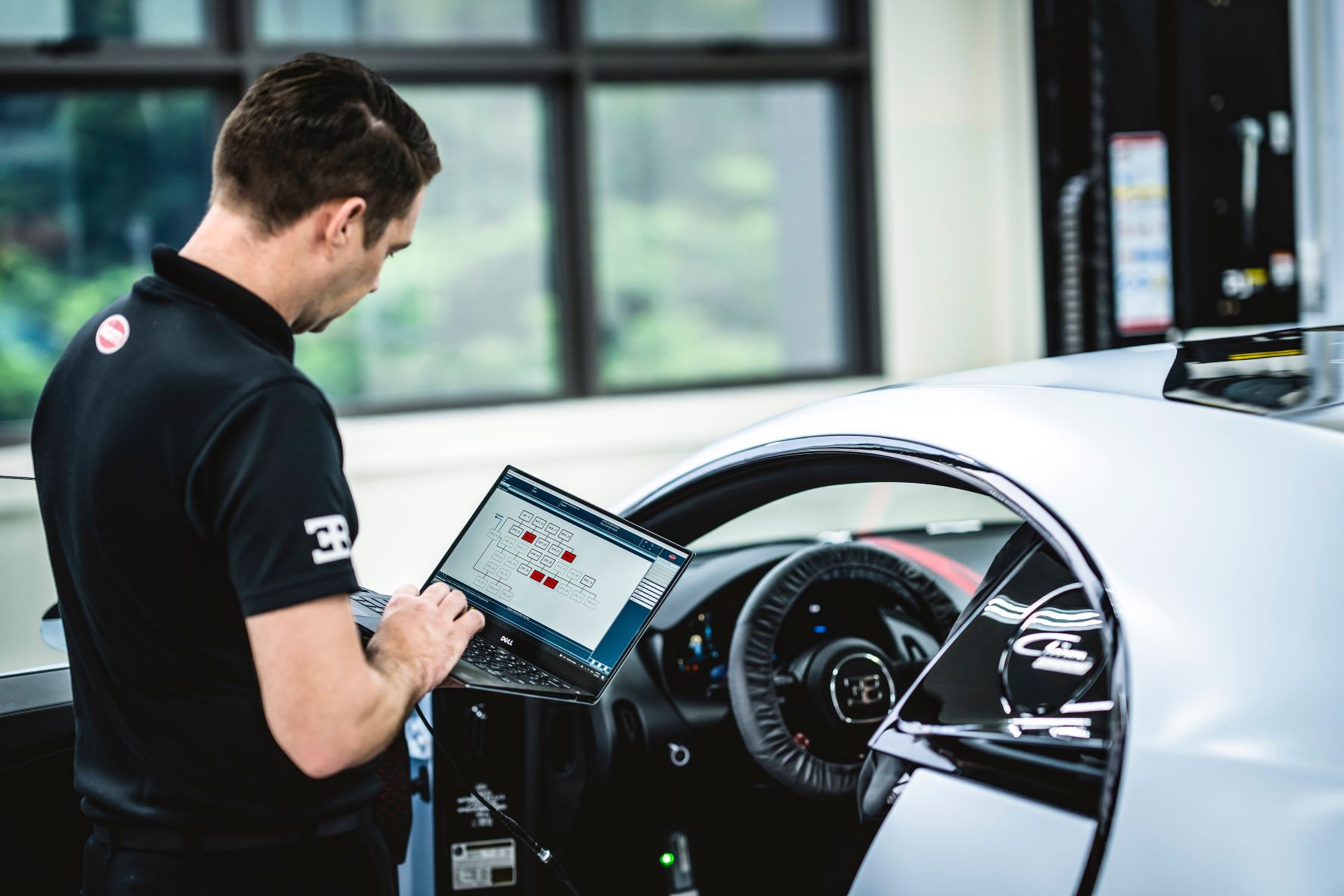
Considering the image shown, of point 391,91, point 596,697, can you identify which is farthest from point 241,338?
point 596,697

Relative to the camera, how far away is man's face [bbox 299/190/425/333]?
1330 millimetres

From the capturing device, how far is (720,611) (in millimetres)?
2119

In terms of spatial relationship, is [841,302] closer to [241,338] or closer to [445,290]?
[445,290]

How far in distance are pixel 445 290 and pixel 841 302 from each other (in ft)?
6.01

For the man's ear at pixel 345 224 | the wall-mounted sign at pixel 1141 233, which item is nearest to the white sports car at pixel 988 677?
the man's ear at pixel 345 224

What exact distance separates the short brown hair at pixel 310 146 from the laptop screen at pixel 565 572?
0.45 meters

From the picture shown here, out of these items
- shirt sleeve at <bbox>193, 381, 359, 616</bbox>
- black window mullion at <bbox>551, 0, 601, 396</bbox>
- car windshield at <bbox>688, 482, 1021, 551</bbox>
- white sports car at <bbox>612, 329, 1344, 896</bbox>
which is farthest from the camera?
black window mullion at <bbox>551, 0, 601, 396</bbox>

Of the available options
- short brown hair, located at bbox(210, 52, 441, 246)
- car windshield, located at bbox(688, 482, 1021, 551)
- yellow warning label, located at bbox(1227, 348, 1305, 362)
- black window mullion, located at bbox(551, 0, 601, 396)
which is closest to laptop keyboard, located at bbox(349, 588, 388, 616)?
short brown hair, located at bbox(210, 52, 441, 246)

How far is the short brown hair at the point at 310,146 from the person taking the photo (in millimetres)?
1274

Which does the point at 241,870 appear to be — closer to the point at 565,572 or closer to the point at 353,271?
the point at 565,572

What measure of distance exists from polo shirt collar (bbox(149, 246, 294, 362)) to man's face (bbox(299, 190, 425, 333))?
2.4 inches

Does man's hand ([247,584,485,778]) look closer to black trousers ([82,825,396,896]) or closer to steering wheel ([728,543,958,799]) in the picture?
black trousers ([82,825,396,896])

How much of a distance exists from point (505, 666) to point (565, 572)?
15 cm

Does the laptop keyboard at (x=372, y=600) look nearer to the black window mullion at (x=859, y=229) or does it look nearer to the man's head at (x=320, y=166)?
the man's head at (x=320, y=166)
